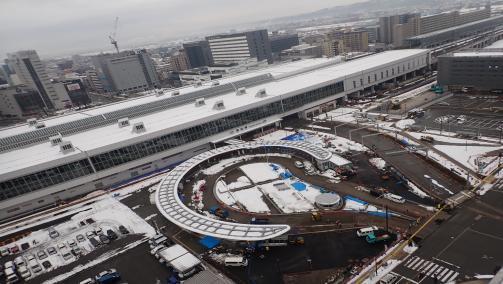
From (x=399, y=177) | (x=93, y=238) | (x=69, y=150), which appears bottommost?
(x=399, y=177)

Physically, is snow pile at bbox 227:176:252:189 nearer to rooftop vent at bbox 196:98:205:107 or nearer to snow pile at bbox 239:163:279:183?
snow pile at bbox 239:163:279:183

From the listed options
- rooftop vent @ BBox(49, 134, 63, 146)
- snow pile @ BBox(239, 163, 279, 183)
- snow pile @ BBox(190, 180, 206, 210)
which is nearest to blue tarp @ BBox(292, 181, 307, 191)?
snow pile @ BBox(239, 163, 279, 183)

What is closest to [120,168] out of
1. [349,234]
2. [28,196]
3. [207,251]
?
[28,196]

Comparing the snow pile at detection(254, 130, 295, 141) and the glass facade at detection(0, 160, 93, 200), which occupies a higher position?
the glass facade at detection(0, 160, 93, 200)

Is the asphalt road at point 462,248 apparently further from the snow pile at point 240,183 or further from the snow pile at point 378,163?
the snow pile at point 240,183

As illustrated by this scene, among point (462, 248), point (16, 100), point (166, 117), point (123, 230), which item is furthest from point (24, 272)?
point (16, 100)

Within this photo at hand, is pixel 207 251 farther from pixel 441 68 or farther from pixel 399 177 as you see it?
pixel 441 68

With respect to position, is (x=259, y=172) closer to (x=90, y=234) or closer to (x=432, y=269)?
(x=90, y=234)

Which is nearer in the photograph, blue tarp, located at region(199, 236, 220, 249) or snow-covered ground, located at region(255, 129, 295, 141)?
blue tarp, located at region(199, 236, 220, 249)
